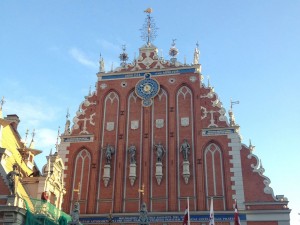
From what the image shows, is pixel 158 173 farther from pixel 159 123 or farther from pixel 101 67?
pixel 101 67

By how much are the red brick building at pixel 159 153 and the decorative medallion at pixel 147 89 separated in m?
0.06

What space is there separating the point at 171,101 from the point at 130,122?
2.80 m

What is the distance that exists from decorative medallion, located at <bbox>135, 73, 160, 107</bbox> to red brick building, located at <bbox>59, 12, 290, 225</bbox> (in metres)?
0.06

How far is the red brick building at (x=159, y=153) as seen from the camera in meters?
22.8

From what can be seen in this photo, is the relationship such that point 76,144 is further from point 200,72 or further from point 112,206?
point 200,72

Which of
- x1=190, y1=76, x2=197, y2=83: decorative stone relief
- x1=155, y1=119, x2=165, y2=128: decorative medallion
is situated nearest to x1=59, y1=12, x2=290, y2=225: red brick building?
x1=155, y1=119, x2=165, y2=128: decorative medallion

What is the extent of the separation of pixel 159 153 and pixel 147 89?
174 inches

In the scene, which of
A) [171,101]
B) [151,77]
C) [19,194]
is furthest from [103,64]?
[19,194]

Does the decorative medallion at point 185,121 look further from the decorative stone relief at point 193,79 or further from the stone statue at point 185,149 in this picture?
the decorative stone relief at point 193,79

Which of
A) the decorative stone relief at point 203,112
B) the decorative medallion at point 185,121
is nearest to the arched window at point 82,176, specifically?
the decorative medallion at point 185,121

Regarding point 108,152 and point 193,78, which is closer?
point 108,152

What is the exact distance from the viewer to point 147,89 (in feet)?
86.9

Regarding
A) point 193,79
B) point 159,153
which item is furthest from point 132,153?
point 193,79

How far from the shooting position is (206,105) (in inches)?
1001
